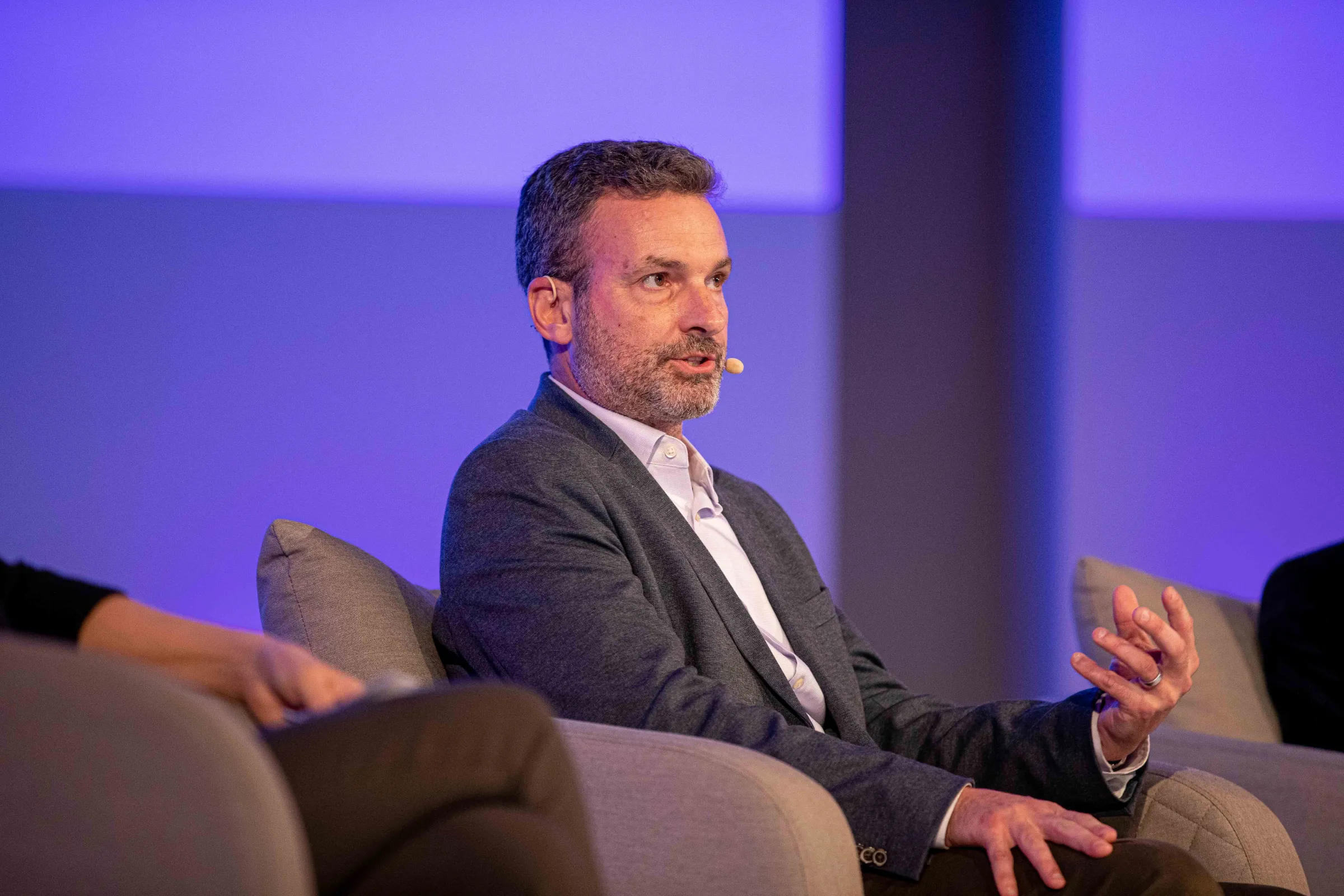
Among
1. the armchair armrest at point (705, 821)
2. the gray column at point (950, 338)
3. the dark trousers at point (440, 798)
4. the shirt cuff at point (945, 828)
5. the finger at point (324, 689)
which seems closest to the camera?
the dark trousers at point (440, 798)

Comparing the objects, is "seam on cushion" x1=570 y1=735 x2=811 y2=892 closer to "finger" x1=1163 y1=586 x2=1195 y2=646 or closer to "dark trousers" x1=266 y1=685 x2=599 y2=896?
"dark trousers" x1=266 y1=685 x2=599 y2=896

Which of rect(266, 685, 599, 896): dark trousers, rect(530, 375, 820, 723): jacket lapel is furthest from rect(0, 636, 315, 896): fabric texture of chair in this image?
rect(530, 375, 820, 723): jacket lapel

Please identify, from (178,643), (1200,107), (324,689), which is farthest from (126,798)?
(1200,107)

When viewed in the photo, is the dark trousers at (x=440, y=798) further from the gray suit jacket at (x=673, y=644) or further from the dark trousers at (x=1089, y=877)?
the dark trousers at (x=1089, y=877)

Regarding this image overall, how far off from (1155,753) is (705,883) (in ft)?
3.86

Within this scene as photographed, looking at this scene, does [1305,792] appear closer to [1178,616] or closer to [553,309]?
[1178,616]

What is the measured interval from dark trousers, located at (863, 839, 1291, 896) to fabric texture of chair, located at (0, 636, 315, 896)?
35.4 inches

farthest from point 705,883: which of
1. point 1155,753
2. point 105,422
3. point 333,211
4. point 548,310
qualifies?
point 333,211

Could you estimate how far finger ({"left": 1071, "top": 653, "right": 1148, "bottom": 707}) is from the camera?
1.54 meters

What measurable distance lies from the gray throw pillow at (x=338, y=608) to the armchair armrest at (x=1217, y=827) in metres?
0.96

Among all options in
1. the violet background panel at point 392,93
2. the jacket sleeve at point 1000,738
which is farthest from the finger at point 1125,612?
the violet background panel at point 392,93

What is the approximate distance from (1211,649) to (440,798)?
1.90 metres

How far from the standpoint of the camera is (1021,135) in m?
3.63

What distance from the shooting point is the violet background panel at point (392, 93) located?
94.9 inches
